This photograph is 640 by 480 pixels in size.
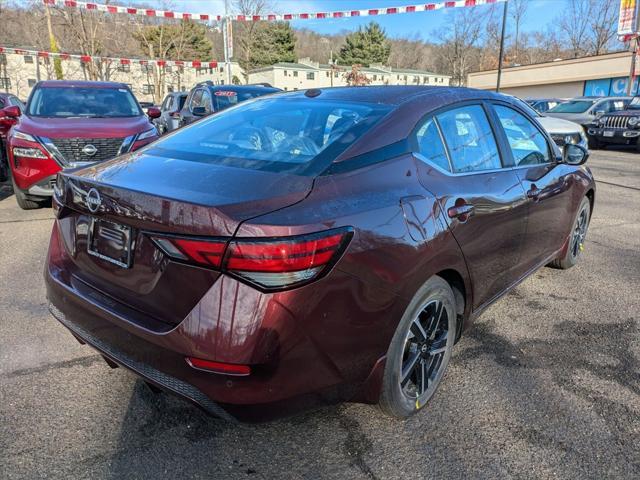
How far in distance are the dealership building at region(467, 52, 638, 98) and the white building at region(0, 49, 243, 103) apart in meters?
25.6

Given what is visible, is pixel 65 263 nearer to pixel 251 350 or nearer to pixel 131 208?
pixel 131 208

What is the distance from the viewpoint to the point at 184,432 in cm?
234

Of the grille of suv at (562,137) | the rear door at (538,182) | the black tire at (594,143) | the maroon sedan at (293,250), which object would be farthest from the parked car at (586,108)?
the maroon sedan at (293,250)

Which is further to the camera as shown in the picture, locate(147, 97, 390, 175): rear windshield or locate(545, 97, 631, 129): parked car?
locate(545, 97, 631, 129): parked car

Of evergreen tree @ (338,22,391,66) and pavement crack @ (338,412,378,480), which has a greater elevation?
evergreen tree @ (338,22,391,66)

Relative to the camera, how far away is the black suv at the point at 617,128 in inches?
583

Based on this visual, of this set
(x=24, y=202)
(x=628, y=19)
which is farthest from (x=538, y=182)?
(x=628, y=19)

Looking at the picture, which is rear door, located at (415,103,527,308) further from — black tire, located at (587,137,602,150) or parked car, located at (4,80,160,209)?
black tire, located at (587,137,602,150)

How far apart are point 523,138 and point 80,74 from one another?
191ft

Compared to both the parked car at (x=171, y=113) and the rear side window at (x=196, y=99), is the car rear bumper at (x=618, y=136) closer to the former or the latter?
the rear side window at (x=196, y=99)

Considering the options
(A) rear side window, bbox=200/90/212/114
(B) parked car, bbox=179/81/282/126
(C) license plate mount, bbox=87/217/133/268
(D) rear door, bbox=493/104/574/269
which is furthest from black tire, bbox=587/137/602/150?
(C) license plate mount, bbox=87/217/133/268

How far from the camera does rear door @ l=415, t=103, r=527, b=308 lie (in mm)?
2469

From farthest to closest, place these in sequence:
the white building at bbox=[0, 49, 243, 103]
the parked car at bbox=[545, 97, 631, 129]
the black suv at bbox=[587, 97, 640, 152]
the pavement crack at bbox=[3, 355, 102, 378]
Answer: the white building at bbox=[0, 49, 243, 103] → the parked car at bbox=[545, 97, 631, 129] → the black suv at bbox=[587, 97, 640, 152] → the pavement crack at bbox=[3, 355, 102, 378]

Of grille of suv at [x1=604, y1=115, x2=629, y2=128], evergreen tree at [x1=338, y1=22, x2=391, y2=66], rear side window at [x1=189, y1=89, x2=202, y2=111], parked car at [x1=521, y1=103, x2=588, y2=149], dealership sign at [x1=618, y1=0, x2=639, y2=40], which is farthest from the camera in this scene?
evergreen tree at [x1=338, y1=22, x2=391, y2=66]
